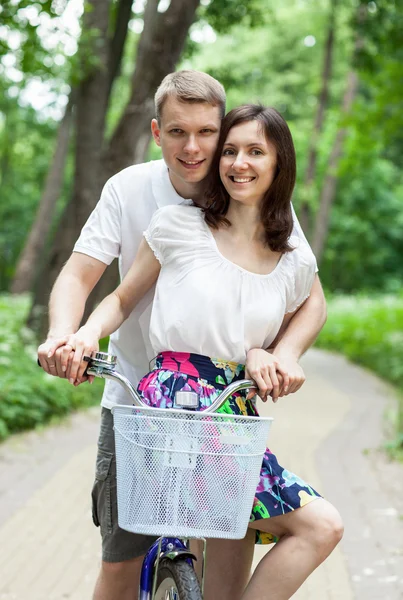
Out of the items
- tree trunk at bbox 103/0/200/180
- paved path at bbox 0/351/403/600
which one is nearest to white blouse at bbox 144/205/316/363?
paved path at bbox 0/351/403/600

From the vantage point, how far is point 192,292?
2838 mm

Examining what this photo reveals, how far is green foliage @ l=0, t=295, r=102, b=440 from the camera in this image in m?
8.76

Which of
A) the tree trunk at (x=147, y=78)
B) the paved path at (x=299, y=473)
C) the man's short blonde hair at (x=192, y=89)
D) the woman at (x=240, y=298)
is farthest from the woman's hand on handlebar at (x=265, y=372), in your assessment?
the tree trunk at (x=147, y=78)

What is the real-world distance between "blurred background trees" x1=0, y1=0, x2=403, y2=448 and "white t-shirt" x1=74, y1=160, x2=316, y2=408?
49 centimetres

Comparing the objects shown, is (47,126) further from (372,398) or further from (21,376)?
(21,376)

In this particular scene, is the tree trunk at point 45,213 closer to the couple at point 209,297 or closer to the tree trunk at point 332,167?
the tree trunk at point 332,167

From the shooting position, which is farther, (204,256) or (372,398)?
(372,398)

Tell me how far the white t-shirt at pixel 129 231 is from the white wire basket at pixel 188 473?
2.37ft

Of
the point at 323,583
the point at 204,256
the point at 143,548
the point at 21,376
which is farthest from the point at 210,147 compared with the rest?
the point at 21,376

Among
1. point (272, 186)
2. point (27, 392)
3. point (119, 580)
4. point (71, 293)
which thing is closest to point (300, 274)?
point (272, 186)

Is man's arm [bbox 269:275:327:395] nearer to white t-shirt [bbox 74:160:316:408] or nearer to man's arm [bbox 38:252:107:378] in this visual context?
white t-shirt [bbox 74:160:316:408]

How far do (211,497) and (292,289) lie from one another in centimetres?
80

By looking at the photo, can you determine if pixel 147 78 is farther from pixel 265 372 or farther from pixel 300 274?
pixel 265 372

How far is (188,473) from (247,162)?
1.02 metres
